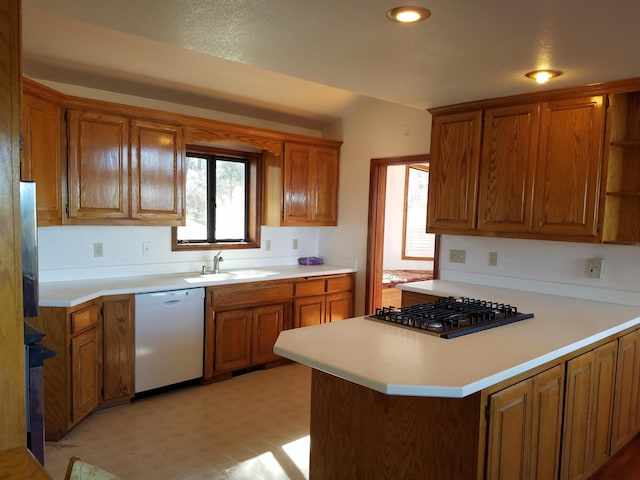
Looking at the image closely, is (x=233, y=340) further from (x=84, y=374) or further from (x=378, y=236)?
(x=378, y=236)

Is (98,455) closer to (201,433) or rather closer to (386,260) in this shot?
(201,433)

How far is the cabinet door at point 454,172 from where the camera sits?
3.31 m

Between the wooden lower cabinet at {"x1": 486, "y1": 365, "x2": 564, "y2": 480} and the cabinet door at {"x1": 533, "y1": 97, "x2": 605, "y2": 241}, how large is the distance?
3.86 ft

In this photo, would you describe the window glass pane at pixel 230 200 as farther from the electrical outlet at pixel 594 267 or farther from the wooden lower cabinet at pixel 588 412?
the wooden lower cabinet at pixel 588 412

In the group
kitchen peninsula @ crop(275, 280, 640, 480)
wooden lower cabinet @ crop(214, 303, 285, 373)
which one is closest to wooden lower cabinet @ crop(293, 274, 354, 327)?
wooden lower cabinet @ crop(214, 303, 285, 373)

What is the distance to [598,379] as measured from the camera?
7.82ft

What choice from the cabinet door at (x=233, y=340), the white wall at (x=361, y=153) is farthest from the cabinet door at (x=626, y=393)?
the cabinet door at (x=233, y=340)

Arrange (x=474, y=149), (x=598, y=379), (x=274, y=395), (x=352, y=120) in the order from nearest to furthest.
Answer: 1. (x=598, y=379)
2. (x=474, y=149)
3. (x=274, y=395)
4. (x=352, y=120)

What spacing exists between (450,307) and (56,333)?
7.71 feet

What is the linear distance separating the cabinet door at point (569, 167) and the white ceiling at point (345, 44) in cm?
20

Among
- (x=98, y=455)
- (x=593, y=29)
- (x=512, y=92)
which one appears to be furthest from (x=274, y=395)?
(x=593, y=29)

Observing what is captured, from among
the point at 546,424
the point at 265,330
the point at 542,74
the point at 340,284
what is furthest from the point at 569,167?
the point at 265,330

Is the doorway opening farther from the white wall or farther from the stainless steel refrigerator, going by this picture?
the stainless steel refrigerator

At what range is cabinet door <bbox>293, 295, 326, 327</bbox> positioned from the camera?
4.26 meters
